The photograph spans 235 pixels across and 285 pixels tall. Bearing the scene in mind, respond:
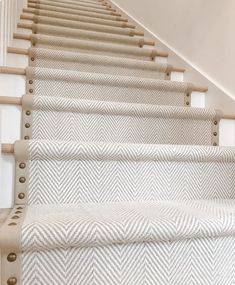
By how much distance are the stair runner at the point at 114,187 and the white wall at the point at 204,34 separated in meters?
0.21

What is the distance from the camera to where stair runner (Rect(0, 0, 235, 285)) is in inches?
24.9

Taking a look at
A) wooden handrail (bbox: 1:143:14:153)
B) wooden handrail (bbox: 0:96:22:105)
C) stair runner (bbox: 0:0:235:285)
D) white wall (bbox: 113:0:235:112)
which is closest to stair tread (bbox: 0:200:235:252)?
stair runner (bbox: 0:0:235:285)

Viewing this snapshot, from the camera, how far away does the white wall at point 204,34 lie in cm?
145

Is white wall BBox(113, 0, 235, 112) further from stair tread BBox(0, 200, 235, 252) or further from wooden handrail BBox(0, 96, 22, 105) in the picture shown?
wooden handrail BBox(0, 96, 22, 105)

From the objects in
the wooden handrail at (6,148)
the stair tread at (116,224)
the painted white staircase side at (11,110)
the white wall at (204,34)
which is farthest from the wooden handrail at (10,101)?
the white wall at (204,34)

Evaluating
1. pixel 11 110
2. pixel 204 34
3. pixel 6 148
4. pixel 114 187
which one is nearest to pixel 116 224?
pixel 114 187

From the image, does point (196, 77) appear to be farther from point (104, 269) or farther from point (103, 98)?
Answer: point (104, 269)

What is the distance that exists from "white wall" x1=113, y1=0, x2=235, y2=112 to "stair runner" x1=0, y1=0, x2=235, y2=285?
21cm

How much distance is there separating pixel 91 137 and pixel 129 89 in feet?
1.27

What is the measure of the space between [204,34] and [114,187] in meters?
1.14

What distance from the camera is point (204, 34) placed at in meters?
1.65

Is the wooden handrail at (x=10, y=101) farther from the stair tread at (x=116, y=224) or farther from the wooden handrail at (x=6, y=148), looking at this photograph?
the stair tread at (x=116, y=224)

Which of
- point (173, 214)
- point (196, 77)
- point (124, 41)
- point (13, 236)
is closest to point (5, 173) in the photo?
point (13, 236)

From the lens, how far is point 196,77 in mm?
1685
